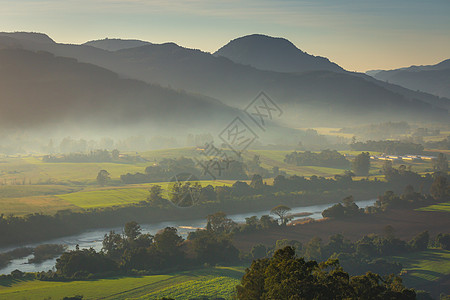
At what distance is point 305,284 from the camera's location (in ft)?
66.7

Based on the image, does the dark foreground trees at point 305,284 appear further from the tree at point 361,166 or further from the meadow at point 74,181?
the tree at point 361,166

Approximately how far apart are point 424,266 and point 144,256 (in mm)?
27701

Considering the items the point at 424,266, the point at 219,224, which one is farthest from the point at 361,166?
the point at 424,266

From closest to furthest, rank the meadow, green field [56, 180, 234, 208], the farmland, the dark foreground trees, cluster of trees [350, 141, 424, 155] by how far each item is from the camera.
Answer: the dark foreground trees
the farmland
the meadow
green field [56, 180, 234, 208]
cluster of trees [350, 141, 424, 155]

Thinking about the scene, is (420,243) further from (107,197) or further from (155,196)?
(107,197)

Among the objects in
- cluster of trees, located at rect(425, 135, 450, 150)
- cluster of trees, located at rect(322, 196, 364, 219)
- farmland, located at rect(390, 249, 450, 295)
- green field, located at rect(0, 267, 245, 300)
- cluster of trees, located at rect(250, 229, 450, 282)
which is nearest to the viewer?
green field, located at rect(0, 267, 245, 300)

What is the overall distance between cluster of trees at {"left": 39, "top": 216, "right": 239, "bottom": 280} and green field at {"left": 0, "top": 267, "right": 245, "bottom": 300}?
6.88 feet

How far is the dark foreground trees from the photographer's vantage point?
20344mm

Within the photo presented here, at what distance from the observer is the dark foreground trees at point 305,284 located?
20.3 m

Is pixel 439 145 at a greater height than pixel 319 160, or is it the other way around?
pixel 439 145

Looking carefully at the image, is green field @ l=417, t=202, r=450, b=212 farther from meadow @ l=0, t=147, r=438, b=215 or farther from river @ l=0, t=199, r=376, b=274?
meadow @ l=0, t=147, r=438, b=215

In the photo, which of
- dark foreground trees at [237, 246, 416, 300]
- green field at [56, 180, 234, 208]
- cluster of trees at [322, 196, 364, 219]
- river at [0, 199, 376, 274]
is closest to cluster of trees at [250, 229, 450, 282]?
cluster of trees at [322, 196, 364, 219]

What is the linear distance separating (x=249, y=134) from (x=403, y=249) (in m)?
134

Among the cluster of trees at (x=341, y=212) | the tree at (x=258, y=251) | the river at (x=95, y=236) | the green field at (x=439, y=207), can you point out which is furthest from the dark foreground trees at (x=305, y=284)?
the green field at (x=439, y=207)
